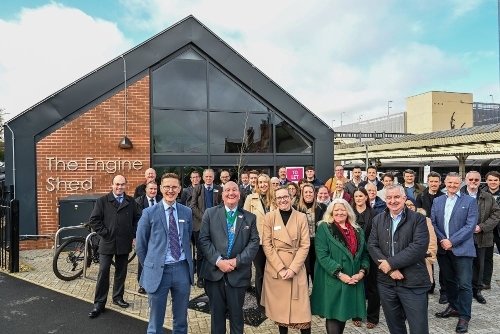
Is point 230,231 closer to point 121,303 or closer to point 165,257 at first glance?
point 165,257

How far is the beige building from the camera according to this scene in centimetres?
6397

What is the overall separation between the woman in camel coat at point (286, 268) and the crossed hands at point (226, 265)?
0.44 meters

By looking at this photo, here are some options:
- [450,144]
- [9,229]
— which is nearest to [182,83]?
[9,229]

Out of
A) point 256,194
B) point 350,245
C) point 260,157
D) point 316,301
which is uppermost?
point 260,157

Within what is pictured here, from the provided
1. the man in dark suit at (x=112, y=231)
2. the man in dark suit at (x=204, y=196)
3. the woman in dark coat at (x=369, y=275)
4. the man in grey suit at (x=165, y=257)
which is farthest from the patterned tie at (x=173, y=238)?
the man in dark suit at (x=204, y=196)

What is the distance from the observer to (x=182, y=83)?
371 inches

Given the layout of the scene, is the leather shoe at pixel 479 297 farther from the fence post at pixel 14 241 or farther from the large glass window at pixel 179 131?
the fence post at pixel 14 241

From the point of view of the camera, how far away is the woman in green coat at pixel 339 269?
11.3 feet

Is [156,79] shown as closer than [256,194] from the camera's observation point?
No

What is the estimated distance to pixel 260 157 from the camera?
9914mm

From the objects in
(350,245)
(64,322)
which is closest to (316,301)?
(350,245)

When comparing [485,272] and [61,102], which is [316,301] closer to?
[485,272]

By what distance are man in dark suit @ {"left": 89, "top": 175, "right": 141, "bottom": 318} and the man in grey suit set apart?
1.27 meters

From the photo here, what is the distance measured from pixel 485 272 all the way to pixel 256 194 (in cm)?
393
